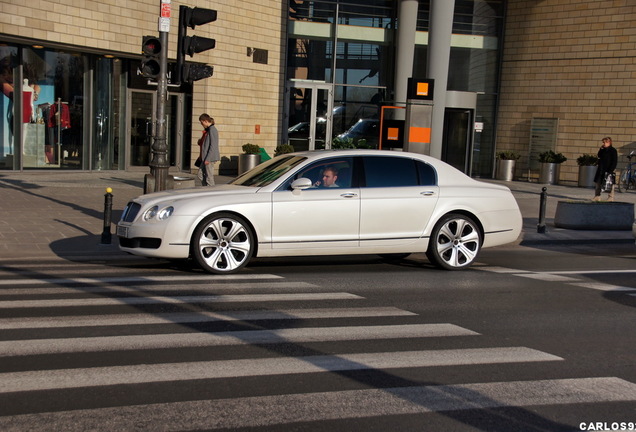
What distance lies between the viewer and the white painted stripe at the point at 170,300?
7652 millimetres

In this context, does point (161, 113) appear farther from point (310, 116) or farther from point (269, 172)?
point (310, 116)

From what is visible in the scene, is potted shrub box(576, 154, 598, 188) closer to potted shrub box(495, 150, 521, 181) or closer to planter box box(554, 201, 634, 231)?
potted shrub box(495, 150, 521, 181)

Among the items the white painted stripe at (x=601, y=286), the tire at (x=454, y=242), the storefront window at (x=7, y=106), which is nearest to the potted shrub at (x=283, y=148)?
the storefront window at (x=7, y=106)

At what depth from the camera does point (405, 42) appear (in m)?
27.8

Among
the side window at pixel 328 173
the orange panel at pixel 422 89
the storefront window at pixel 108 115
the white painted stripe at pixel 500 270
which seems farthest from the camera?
the storefront window at pixel 108 115

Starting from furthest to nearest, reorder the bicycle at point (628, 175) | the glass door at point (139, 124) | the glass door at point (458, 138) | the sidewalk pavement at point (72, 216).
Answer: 1. the glass door at point (458, 138)
2. the bicycle at point (628, 175)
3. the glass door at point (139, 124)
4. the sidewalk pavement at point (72, 216)

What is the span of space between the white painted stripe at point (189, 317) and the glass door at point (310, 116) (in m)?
20.5

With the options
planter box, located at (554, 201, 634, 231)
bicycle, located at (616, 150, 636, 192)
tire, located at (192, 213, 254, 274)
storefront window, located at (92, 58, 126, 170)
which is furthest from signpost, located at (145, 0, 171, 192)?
bicycle, located at (616, 150, 636, 192)

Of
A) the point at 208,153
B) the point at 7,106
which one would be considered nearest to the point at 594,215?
the point at 208,153

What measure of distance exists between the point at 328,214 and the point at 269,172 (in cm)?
113

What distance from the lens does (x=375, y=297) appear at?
8.60 metres

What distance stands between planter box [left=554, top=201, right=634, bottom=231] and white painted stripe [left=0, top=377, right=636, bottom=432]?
37.0 ft

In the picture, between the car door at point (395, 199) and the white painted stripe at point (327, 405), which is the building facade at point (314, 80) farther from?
the white painted stripe at point (327, 405)

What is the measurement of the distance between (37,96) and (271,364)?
740 inches
